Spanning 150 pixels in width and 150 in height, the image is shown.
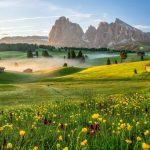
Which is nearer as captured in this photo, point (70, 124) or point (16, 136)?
point (16, 136)

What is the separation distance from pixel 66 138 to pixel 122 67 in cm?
12774

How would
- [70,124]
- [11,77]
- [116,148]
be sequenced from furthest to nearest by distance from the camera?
[11,77] < [70,124] < [116,148]

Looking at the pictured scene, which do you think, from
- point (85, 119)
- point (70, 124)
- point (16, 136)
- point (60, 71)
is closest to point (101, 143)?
point (16, 136)

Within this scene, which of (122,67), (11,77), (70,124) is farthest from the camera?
(11,77)

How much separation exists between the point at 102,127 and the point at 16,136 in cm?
190

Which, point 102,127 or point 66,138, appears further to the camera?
point 102,127

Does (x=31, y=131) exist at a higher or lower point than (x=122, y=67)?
higher

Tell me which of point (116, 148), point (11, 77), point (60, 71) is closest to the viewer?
point (116, 148)

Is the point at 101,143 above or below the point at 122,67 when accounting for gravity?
above

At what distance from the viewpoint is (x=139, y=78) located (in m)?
102

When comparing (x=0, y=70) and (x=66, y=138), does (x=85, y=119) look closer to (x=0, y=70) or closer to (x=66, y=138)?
(x=66, y=138)

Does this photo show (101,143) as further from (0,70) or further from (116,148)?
(0,70)

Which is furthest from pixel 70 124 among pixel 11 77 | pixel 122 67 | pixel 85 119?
pixel 11 77

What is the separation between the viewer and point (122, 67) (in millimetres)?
133625
